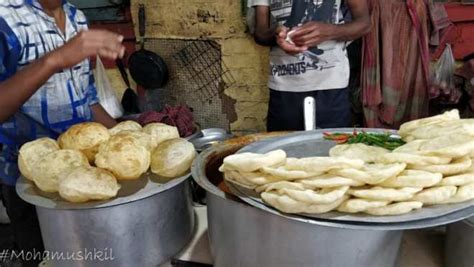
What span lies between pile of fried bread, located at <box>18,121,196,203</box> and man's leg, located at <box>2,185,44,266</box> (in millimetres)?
474

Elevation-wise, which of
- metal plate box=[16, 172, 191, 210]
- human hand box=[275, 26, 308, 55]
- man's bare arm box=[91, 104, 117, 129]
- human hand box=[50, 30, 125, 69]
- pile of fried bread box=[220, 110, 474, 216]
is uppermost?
human hand box=[50, 30, 125, 69]

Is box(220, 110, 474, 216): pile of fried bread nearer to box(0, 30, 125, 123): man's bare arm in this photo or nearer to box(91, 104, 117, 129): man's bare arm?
box(0, 30, 125, 123): man's bare arm

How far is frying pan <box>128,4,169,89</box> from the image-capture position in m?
3.09

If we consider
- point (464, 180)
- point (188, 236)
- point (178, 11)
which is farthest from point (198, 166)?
point (178, 11)

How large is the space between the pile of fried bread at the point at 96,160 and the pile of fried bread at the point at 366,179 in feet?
0.75

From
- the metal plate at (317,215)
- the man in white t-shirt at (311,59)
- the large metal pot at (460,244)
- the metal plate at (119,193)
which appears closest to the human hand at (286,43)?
the man in white t-shirt at (311,59)

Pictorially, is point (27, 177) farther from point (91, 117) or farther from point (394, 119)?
point (394, 119)

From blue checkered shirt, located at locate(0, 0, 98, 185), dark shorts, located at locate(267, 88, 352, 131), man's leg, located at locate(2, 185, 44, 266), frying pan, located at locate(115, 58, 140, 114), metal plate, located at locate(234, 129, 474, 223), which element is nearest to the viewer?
metal plate, located at locate(234, 129, 474, 223)

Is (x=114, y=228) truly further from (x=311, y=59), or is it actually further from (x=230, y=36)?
(x=230, y=36)

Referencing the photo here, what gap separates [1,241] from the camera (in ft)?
10.0

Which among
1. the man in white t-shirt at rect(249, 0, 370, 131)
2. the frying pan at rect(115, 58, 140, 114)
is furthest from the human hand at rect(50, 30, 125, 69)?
the frying pan at rect(115, 58, 140, 114)

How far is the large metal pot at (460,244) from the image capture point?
0.88m

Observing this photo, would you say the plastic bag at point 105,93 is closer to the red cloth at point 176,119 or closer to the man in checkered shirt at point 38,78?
the red cloth at point 176,119

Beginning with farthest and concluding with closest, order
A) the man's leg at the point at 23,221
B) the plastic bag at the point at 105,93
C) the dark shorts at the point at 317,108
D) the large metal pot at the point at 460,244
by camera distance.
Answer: the plastic bag at the point at 105,93
the dark shorts at the point at 317,108
the man's leg at the point at 23,221
the large metal pot at the point at 460,244
